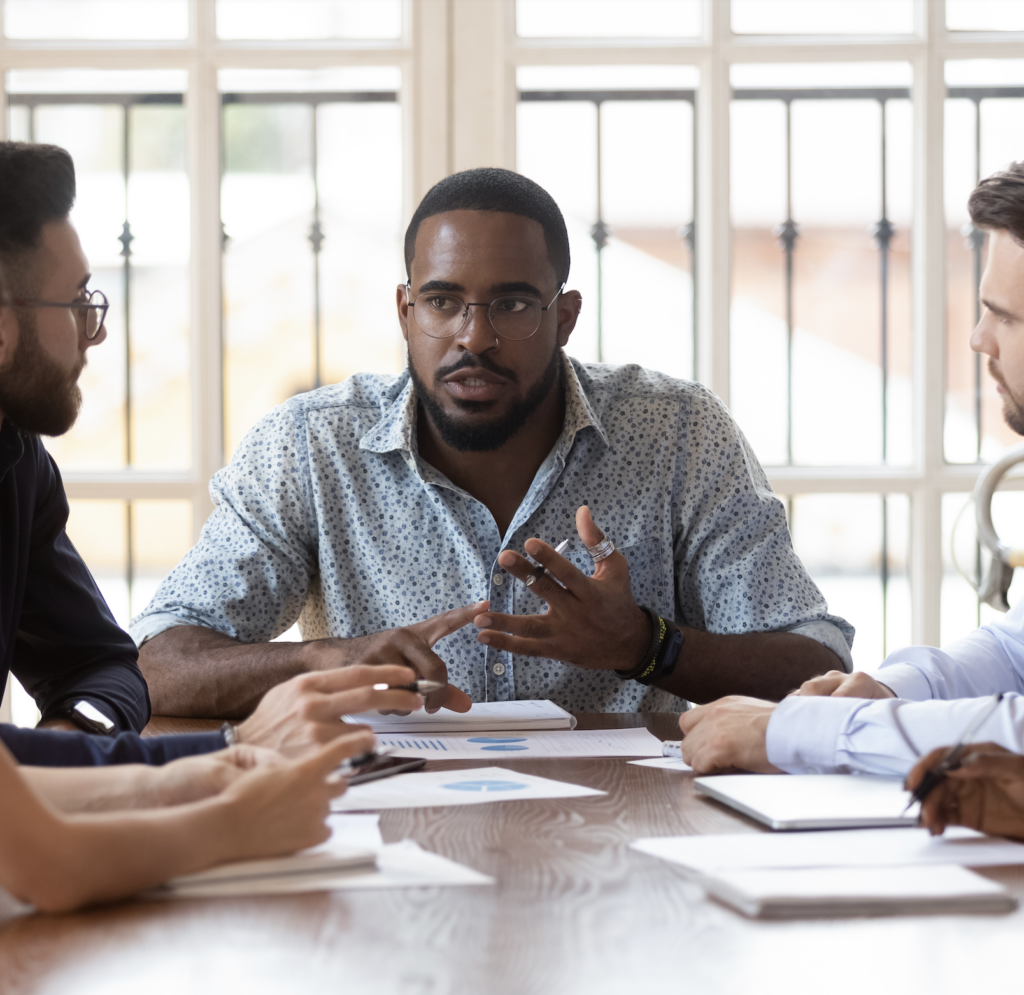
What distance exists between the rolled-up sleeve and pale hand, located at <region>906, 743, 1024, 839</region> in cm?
132

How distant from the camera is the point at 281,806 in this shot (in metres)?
0.93

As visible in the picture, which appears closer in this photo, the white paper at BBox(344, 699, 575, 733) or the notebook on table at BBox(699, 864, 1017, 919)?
the notebook on table at BBox(699, 864, 1017, 919)

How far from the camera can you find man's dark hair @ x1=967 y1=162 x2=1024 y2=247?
1767 mm

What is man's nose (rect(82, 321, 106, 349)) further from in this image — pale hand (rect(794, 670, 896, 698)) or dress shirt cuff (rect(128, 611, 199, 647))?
pale hand (rect(794, 670, 896, 698))

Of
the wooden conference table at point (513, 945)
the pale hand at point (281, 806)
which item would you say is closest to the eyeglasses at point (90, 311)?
the pale hand at point (281, 806)

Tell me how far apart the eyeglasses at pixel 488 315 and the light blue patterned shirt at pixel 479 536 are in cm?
16

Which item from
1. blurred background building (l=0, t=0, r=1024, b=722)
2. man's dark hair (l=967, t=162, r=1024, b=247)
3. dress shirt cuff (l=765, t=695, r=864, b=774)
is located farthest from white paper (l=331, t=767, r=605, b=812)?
blurred background building (l=0, t=0, r=1024, b=722)

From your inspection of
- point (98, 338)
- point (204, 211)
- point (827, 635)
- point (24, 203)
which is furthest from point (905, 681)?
point (204, 211)

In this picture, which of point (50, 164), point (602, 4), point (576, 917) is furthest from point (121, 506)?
point (576, 917)

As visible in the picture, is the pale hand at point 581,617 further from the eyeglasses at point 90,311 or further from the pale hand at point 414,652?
the eyeglasses at point 90,311

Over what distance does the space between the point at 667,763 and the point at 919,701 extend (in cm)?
31

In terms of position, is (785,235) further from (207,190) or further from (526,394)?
(207,190)

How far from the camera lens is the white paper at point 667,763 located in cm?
139

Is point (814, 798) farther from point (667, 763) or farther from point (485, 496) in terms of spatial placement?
point (485, 496)
